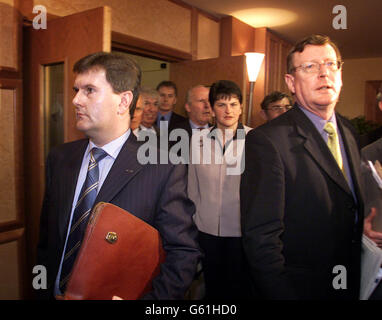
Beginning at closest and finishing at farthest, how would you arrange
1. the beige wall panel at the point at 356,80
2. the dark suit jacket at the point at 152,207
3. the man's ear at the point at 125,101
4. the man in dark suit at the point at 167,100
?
the dark suit jacket at the point at 152,207
the man's ear at the point at 125,101
the man in dark suit at the point at 167,100
the beige wall panel at the point at 356,80

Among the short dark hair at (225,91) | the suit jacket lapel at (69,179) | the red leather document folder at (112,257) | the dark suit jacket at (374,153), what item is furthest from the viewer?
the short dark hair at (225,91)

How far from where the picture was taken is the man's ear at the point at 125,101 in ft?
4.64

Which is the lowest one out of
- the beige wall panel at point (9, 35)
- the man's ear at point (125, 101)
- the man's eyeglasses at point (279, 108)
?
the man's ear at point (125, 101)

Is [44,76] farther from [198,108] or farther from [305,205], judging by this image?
[305,205]

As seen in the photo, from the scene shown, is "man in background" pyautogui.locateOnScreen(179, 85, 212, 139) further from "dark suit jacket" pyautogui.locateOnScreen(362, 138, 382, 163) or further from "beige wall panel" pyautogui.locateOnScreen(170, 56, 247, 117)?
"dark suit jacket" pyautogui.locateOnScreen(362, 138, 382, 163)

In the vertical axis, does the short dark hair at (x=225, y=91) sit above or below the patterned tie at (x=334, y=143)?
above

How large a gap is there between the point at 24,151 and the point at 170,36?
224cm

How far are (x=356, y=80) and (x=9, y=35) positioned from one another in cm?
765

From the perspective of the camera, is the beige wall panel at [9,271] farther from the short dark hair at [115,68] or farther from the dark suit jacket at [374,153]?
the dark suit jacket at [374,153]

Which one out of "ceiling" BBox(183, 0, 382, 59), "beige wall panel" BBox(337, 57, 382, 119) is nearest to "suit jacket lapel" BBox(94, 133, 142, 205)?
"ceiling" BBox(183, 0, 382, 59)

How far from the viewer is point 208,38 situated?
4762 mm

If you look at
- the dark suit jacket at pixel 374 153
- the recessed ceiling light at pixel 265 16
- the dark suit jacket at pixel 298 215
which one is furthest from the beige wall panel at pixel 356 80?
the dark suit jacket at pixel 298 215

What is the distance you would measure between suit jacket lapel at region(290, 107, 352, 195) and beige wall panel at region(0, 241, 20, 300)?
7.09 feet

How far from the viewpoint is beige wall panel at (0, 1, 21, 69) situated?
90.6 inches
